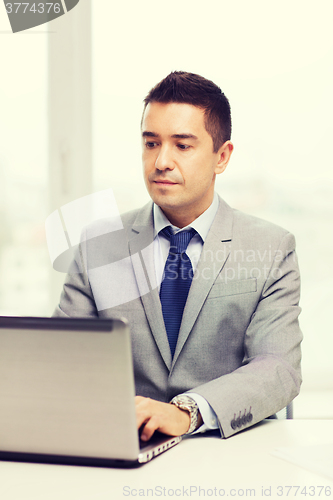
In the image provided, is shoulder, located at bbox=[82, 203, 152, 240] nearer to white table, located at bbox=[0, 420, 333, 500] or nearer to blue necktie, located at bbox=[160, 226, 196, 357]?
blue necktie, located at bbox=[160, 226, 196, 357]

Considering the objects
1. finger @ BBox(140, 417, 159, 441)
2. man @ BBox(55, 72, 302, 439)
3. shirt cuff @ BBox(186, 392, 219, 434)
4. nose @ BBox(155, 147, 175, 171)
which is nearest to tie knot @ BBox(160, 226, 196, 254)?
man @ BBox(55, 72, 302, 439)

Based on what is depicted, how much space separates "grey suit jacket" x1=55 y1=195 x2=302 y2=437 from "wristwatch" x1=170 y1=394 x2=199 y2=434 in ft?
1.07

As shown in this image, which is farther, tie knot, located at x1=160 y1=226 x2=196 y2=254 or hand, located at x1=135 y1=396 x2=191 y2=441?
tie knot, located at x1=160 y1=226 x2=196 y2=254

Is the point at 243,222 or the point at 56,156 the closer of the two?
the point at 243,222

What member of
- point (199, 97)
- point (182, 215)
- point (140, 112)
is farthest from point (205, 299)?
point (140, 112)

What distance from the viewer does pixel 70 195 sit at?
103 inches

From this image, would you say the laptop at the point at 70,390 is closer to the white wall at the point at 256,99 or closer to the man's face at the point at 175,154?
the man's face at the point at 175,154

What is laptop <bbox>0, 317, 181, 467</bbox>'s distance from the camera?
71 cm

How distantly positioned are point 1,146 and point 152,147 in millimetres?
1490

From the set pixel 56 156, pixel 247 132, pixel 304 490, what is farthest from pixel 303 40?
pixel 304 490

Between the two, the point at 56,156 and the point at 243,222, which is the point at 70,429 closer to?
the point at 243,222

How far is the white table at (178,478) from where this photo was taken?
27.1 inches

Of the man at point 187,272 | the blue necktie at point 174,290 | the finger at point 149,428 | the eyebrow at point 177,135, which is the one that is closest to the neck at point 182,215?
the man at point 187,272

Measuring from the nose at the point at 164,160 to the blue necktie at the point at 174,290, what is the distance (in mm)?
271
